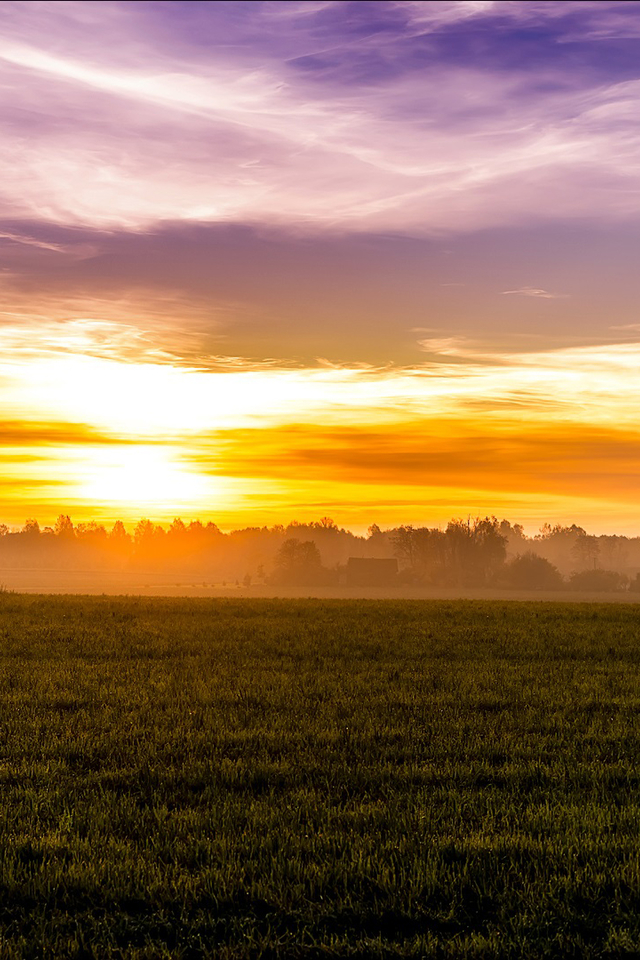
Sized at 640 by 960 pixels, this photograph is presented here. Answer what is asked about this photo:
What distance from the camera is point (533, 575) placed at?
545ft

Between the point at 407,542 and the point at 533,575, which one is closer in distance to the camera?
the point at 533,575

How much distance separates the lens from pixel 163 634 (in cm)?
2553

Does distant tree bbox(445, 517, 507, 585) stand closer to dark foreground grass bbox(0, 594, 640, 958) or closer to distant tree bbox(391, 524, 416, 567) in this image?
distant tree bbox(391, 524, 416, 567)

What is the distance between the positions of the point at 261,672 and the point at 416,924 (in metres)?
12.2

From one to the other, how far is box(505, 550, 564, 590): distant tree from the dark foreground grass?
14904 cm

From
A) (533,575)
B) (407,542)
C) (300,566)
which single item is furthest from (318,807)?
(300,566)

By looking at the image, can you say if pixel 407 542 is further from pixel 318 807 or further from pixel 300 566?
pixel 318 807

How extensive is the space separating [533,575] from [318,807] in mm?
162786

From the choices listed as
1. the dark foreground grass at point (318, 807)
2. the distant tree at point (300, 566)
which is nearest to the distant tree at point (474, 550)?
the distant tree at point (300, 566)

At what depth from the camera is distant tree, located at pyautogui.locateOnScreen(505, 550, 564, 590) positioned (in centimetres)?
16475

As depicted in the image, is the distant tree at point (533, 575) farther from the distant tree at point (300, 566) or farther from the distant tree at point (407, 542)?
the distant tree at point (300, 566)

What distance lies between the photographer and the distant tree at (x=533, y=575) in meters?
165

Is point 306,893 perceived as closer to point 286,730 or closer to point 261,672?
point 286,730

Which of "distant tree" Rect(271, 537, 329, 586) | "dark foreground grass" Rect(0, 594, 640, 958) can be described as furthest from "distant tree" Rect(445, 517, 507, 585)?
"dark foreground grass" Rect(0, 594, 640, 958)
